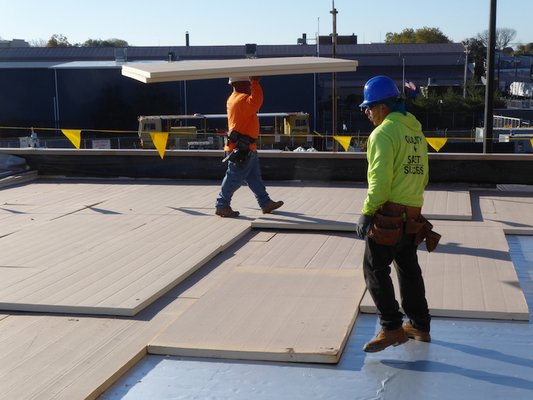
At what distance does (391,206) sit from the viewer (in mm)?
4859

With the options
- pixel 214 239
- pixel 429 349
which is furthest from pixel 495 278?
pixel 214 239

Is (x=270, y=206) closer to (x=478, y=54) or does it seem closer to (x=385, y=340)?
(x=385, y=340)

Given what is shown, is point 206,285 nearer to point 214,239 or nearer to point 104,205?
point 214,239

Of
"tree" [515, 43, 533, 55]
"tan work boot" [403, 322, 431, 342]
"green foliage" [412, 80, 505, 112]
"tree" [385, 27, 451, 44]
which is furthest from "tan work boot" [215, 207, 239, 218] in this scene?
"tree" [515, 43, 533, 55]

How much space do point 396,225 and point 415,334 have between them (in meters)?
0.78

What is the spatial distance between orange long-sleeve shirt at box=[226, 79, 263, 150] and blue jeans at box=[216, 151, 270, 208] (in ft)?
0.96

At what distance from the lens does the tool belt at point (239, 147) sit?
29.4 ft

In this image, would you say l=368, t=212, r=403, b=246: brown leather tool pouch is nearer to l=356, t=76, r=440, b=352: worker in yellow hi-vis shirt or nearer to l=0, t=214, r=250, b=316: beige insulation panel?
l=356, t=76, r=440, b=352: worker in yellow hi-vis shirt

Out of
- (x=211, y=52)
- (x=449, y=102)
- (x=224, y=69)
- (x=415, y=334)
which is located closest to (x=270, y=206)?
(x=224, y=69)

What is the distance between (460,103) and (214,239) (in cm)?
4155

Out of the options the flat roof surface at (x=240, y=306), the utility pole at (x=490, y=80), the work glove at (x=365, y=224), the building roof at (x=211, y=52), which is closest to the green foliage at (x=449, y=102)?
the building roof at (x=211, y=52)

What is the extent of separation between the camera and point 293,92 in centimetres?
4594

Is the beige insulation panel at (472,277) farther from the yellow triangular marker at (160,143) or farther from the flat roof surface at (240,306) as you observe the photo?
the yellow triangular marker at (160,143)

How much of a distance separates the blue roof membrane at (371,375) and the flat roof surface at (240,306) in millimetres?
12
